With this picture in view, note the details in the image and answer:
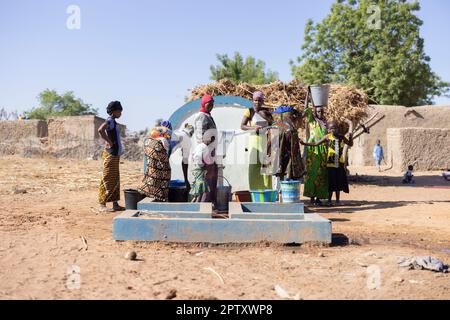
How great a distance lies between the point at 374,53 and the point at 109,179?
2349cm

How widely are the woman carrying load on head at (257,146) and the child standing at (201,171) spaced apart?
146cm

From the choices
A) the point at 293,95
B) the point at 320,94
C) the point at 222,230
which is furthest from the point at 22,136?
the point at 222,230

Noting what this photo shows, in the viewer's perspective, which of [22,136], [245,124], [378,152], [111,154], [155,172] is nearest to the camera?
[155,172]

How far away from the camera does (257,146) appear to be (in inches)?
307

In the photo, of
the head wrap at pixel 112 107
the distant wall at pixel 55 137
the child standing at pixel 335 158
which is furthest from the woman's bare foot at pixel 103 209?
the distant wall at pixel 55 137

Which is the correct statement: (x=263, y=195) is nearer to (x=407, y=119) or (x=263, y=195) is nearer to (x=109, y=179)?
(x=109, y=179)

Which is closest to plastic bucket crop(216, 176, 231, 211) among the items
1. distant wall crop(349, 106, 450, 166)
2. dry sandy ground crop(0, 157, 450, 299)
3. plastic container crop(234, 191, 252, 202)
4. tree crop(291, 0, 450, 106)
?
plastic container crop(234, 191, 252, 202)

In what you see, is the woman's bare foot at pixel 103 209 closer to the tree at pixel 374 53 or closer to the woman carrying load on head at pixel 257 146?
the woman carrying load on head at pixel 257 146

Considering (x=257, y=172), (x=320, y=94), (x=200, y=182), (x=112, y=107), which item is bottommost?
(x=200, y=182)

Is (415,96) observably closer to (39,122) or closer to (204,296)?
(39,122)

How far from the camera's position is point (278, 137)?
725cm

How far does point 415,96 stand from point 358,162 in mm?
8292

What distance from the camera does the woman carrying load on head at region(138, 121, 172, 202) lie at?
6.49m

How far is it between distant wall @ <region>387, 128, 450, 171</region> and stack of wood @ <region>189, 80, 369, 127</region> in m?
6.00
